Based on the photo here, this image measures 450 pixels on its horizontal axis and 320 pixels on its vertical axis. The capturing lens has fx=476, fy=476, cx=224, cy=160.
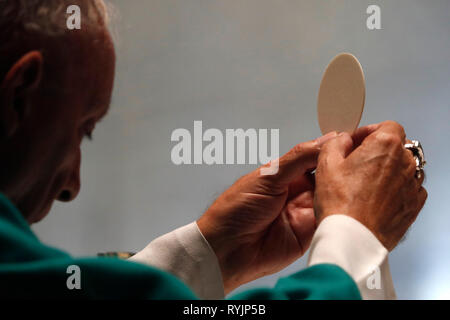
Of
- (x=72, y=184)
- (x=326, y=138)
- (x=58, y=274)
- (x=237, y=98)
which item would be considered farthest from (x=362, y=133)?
(x=237, y=98)

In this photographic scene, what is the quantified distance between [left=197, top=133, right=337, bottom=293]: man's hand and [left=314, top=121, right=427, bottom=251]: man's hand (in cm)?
20

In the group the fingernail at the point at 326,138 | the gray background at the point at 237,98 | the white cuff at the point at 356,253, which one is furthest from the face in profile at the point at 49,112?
the gray background at the point at 237,98

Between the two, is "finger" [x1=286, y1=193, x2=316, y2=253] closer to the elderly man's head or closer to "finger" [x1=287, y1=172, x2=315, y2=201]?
"finger" [x1=287, y1=172, x2=315, y2=201]

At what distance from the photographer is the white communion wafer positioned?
2.90 feet

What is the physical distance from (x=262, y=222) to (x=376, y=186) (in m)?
0.35

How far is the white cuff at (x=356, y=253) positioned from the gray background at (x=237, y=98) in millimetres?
1128

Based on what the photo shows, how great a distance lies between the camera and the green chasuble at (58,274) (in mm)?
410

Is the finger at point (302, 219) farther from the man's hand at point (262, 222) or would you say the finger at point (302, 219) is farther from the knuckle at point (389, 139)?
the knuckle at point (389, 139)

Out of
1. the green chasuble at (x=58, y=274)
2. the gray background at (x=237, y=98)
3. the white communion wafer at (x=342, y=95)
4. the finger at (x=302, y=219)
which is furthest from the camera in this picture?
the gray background at (x=237, y=98)

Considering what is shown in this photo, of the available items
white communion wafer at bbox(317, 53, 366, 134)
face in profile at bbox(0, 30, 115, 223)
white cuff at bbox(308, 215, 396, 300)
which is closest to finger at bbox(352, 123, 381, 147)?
white communion wafer at bbox(317, 53, 366, 134)

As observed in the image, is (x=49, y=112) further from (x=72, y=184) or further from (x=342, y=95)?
(x=342, y=95)

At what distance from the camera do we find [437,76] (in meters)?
1.72

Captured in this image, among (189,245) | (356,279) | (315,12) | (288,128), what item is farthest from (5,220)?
(315,12)
